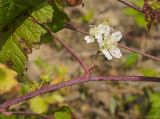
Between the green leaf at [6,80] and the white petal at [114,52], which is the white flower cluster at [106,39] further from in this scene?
the green leaf at [6,80]

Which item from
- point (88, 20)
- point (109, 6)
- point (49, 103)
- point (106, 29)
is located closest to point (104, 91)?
point (49, 103)

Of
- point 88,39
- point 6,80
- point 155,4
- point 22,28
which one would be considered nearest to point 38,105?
point 6,80

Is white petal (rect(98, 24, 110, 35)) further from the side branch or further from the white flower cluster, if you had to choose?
the side branch

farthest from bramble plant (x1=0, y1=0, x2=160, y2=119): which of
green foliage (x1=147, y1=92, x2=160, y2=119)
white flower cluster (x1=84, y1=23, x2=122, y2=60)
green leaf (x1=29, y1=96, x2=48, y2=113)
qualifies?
green leaf (x1=29, y1=96, x2=48, y2=113)

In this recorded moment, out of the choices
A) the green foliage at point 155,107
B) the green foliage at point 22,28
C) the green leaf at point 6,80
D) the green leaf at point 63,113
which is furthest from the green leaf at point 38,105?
the green foliage at point 22,28

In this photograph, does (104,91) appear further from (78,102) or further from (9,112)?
(9,112)
